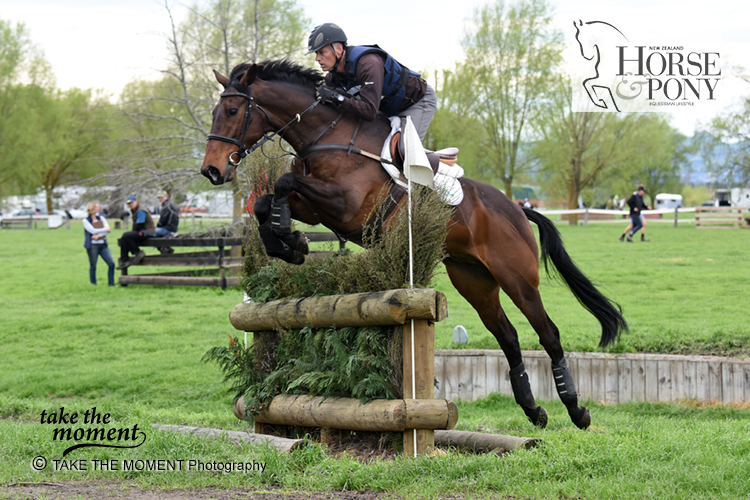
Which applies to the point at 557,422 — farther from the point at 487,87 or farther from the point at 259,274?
the point at 487,87

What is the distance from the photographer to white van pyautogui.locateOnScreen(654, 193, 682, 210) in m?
65.9

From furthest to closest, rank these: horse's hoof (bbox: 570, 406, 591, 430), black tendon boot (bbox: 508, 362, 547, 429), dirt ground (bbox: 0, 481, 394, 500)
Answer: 1. black tendon boot (bbox: 508, 362, 547, 429)
2. horse's hoof (bbox: 570, 406, 591, 430)
3. dirt ground (bbox: 0, 481, 394, 500)

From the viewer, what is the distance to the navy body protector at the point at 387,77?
4488mm

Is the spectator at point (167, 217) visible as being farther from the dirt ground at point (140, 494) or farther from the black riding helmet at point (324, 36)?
the dirt ground at point (140, 494)

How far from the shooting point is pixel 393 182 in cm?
449

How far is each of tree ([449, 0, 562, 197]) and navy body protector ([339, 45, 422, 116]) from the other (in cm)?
2821

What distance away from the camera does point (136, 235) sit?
526 inches

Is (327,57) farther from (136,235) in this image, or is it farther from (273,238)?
(136,235)

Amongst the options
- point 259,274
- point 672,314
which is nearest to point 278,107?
point 259,274

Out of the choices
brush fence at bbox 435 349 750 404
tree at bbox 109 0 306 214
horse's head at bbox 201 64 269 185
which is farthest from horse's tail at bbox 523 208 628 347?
tree at bbox 109 0 306 214

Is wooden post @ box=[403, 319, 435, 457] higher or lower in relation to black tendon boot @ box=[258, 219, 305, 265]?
lower

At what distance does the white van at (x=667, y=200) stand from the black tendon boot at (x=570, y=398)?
214 ft

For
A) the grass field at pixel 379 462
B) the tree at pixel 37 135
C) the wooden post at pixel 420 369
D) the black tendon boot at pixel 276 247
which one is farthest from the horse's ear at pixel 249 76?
the tree at pixel 37 135

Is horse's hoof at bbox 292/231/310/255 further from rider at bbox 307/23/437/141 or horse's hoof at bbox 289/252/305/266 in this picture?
rider at bbox 307/23/437/141
